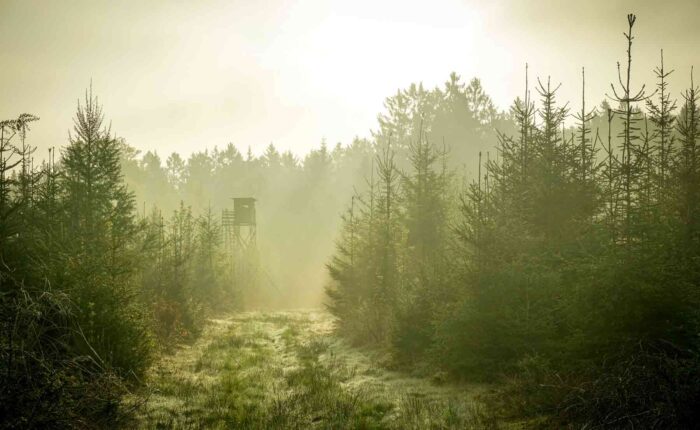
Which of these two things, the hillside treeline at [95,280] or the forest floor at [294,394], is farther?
the forest floor at [294,394]

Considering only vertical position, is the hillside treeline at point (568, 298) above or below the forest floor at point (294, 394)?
above

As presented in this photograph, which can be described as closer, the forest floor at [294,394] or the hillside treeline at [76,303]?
the hillside treeline at [76,303]

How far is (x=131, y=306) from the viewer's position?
1211 centimetres

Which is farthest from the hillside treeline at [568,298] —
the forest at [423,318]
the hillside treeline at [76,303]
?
the hillside treeline at [76,303]

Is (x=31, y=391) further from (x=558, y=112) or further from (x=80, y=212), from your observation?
(x=558, y=112)

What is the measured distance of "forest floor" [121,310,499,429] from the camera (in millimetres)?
8867

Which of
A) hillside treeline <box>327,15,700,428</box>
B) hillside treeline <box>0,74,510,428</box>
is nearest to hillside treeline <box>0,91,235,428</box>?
hillside treeline <box>0,74,510,428</box>

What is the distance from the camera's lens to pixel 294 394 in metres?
11.1

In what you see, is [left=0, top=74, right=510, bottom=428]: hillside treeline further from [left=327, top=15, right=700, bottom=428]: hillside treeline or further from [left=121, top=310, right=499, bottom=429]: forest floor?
[left=327, top=15, right=700, bottom=428]: hillside treeline

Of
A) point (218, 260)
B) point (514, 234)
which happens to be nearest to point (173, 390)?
point (514, 234)

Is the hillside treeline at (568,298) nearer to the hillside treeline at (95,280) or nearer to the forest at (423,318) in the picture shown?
the forest at (423,318)

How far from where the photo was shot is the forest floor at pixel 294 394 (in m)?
8.87

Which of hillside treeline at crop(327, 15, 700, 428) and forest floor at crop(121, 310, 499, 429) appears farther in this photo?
forest floor at crop(121, 310, 499, 429)

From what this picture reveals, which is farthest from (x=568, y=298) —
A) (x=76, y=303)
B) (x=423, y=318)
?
(x=76, y=303)
